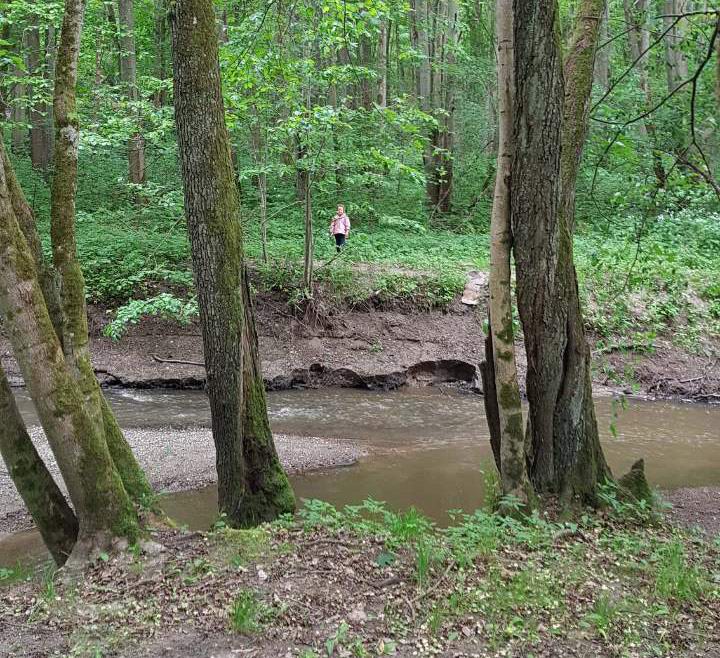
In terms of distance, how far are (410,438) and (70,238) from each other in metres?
6.90

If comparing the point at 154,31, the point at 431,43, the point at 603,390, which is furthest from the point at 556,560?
the point at 154,31

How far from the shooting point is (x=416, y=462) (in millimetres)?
9680

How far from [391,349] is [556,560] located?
10310mm

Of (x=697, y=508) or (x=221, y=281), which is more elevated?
(x=221, y=281)

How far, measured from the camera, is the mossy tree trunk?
16.8 feet

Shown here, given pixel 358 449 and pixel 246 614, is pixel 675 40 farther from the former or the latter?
pixel 246 614

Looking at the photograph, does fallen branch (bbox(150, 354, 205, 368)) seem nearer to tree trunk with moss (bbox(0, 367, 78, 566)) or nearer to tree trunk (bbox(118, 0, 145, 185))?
tree trunk (bbox(118, 0, 145, 185))

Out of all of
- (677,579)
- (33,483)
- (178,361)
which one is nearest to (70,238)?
(33,483)

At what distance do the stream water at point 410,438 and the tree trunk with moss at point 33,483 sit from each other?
218 centimetres

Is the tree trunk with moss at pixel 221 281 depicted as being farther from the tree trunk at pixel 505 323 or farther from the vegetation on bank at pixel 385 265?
the vegetation on bank at pixel 385 265

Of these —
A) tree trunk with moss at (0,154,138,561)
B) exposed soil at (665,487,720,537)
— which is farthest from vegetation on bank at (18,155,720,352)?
tree trunk with moss at (0,154,138,561)

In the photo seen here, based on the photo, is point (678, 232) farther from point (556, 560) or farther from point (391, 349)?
point (556, 560)

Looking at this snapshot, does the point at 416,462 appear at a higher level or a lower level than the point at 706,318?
lower

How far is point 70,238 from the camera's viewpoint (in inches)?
208
